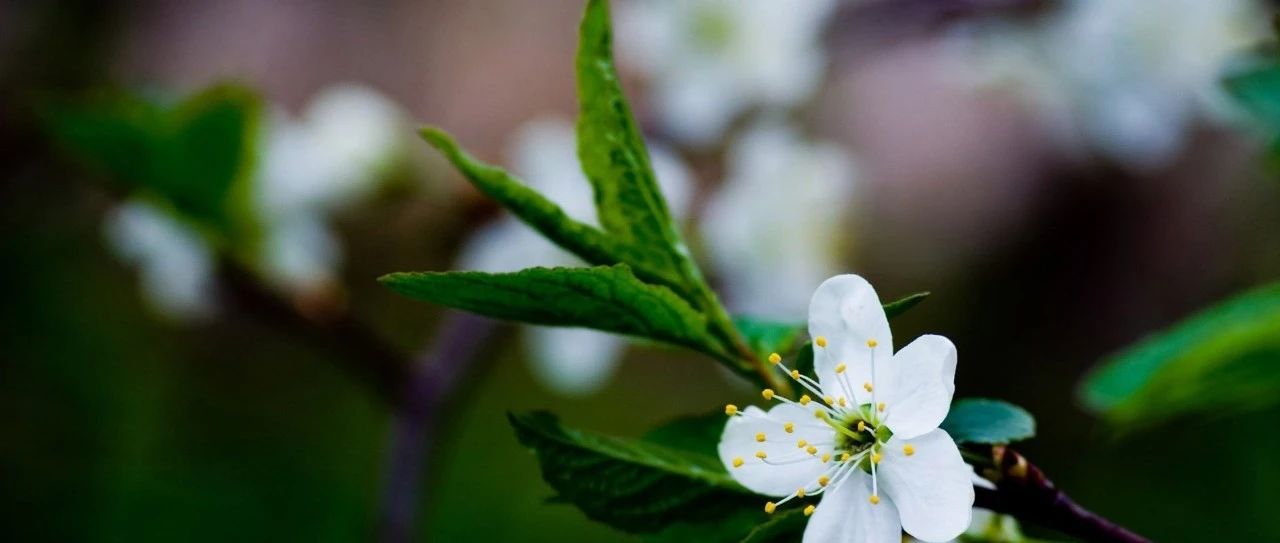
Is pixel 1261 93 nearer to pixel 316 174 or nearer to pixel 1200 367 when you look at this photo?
pixel 1200 367

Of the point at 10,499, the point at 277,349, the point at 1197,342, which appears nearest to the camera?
the point at 1197,342

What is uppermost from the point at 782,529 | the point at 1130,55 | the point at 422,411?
the point at 1130,55

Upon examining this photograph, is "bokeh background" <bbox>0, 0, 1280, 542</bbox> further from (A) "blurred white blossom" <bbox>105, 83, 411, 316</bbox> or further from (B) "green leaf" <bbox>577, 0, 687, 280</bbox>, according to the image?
(B) "green leaf" <bbox>577, 0, 687, 280</bbox>

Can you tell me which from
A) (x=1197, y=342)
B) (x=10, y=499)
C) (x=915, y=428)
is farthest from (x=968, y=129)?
(x=915, y=428)

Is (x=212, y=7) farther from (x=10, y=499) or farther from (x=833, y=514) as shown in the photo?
(x=833, y=514)

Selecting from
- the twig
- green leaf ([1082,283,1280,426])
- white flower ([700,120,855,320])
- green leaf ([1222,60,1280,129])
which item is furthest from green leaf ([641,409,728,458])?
white flower ([700,120,855,320])

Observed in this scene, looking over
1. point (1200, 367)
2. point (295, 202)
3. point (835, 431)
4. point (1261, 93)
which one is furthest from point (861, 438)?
point (295, 202)

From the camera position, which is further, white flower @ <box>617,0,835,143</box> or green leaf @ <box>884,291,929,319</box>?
white flower @ <box>617,0,835,143</box>
